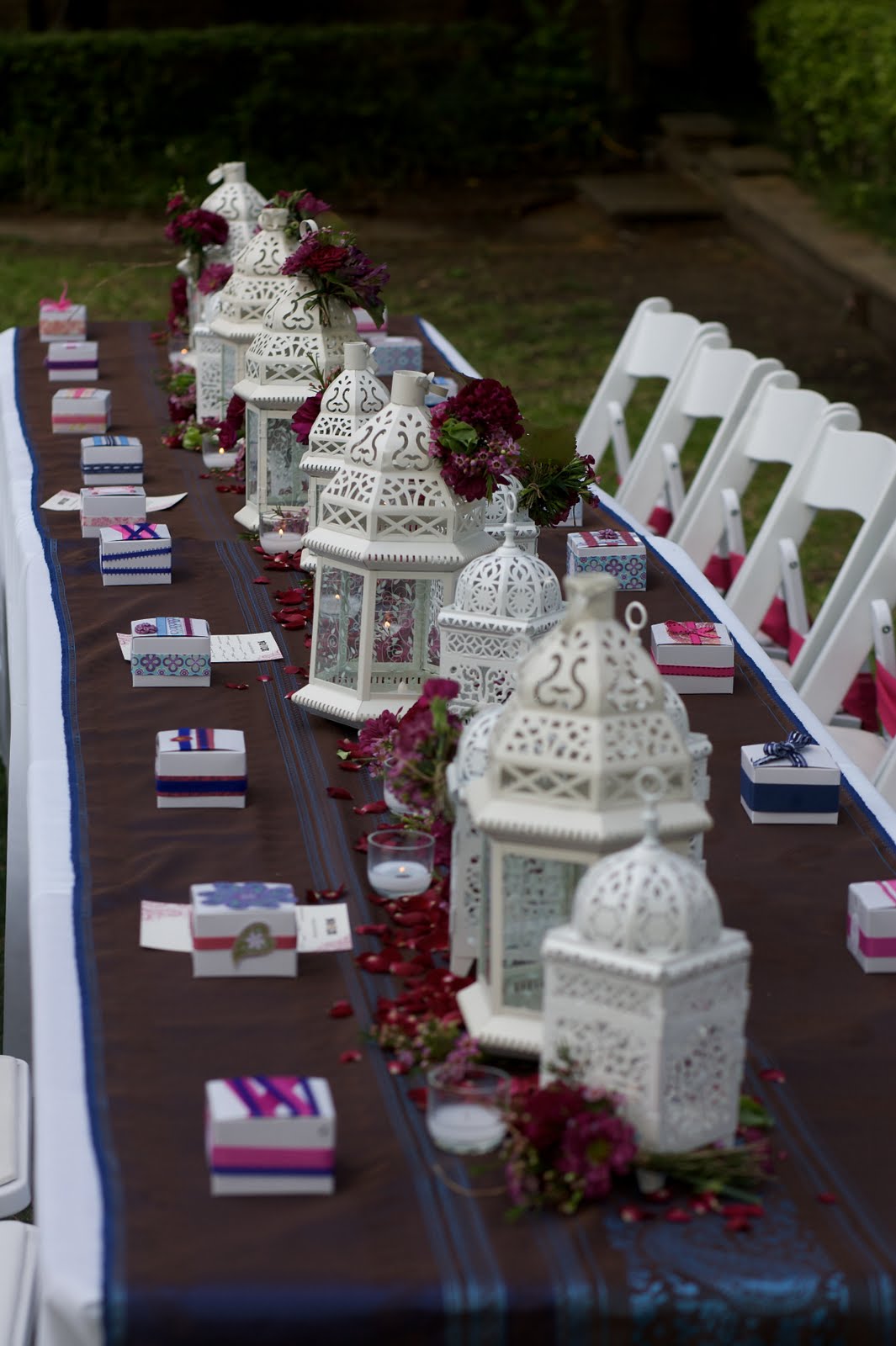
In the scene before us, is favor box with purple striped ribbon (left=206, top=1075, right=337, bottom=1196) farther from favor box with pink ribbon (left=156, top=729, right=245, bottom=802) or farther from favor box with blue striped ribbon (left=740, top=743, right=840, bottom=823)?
favor box with blue striped ribbon (left=740, top=743, right=840, bottom=823)

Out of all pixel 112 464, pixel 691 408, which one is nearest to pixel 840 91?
pixel 691 408

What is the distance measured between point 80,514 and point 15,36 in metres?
11.3

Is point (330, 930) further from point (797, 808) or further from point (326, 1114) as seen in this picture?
point (797, 808)

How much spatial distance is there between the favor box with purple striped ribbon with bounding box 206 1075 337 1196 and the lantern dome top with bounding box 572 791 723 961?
0.32 meters

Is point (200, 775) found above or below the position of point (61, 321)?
above

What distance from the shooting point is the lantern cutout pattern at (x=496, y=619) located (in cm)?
262

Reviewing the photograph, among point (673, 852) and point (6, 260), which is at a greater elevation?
point (673, 852)

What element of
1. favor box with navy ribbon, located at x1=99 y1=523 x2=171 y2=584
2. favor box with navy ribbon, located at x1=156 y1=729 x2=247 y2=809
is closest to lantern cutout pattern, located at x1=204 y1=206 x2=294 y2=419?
favor box with navy ribbon, located at x1=99 y1=523 x2=171 y2=584

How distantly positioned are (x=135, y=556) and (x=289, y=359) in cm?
51

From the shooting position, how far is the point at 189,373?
17.2 feet

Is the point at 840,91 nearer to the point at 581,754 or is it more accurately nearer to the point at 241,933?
the point at 241,933

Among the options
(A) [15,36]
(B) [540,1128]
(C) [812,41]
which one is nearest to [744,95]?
(C) [812,41]

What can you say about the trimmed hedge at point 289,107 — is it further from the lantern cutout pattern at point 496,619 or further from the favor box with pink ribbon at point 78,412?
the lantern cutout pattern at point 496,619

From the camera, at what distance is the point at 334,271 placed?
3.81 metres
